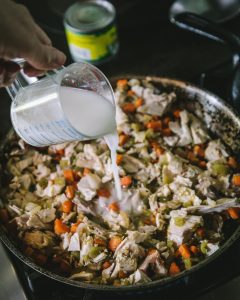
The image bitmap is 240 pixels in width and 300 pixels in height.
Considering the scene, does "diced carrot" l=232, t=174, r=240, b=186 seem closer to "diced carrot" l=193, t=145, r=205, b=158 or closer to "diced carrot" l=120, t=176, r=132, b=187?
"diced carrot" l=193, t=145, r=205, b=158

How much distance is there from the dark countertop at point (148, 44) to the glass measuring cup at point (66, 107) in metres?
0.60

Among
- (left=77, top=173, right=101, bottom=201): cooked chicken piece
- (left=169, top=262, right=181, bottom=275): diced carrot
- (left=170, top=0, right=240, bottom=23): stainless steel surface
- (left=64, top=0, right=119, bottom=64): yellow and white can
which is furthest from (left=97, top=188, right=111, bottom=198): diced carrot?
(left=170, top=0, right=240, bottom=23): stainless steel surface

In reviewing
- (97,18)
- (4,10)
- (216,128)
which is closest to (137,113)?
(216,128)

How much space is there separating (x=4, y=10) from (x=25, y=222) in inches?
26.2

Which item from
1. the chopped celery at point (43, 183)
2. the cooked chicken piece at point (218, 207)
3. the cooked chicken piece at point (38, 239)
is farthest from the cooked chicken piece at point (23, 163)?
the cooked chicken piece at point (218, 207)

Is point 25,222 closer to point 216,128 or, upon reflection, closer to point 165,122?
point 165,122

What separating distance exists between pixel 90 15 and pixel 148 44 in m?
0.34

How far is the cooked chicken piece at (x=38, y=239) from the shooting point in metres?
1.39

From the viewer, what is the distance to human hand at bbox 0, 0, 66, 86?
1117mm

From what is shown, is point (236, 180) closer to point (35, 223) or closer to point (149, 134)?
point (149, 134)

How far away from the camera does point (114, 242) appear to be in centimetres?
139

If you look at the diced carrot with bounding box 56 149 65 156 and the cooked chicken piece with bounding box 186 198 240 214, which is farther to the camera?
the diced carrot with bounding box 56 149 65 156

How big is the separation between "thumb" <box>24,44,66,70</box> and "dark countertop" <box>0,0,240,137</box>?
0.66 meters

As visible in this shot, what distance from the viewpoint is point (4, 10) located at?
3.75 feet
